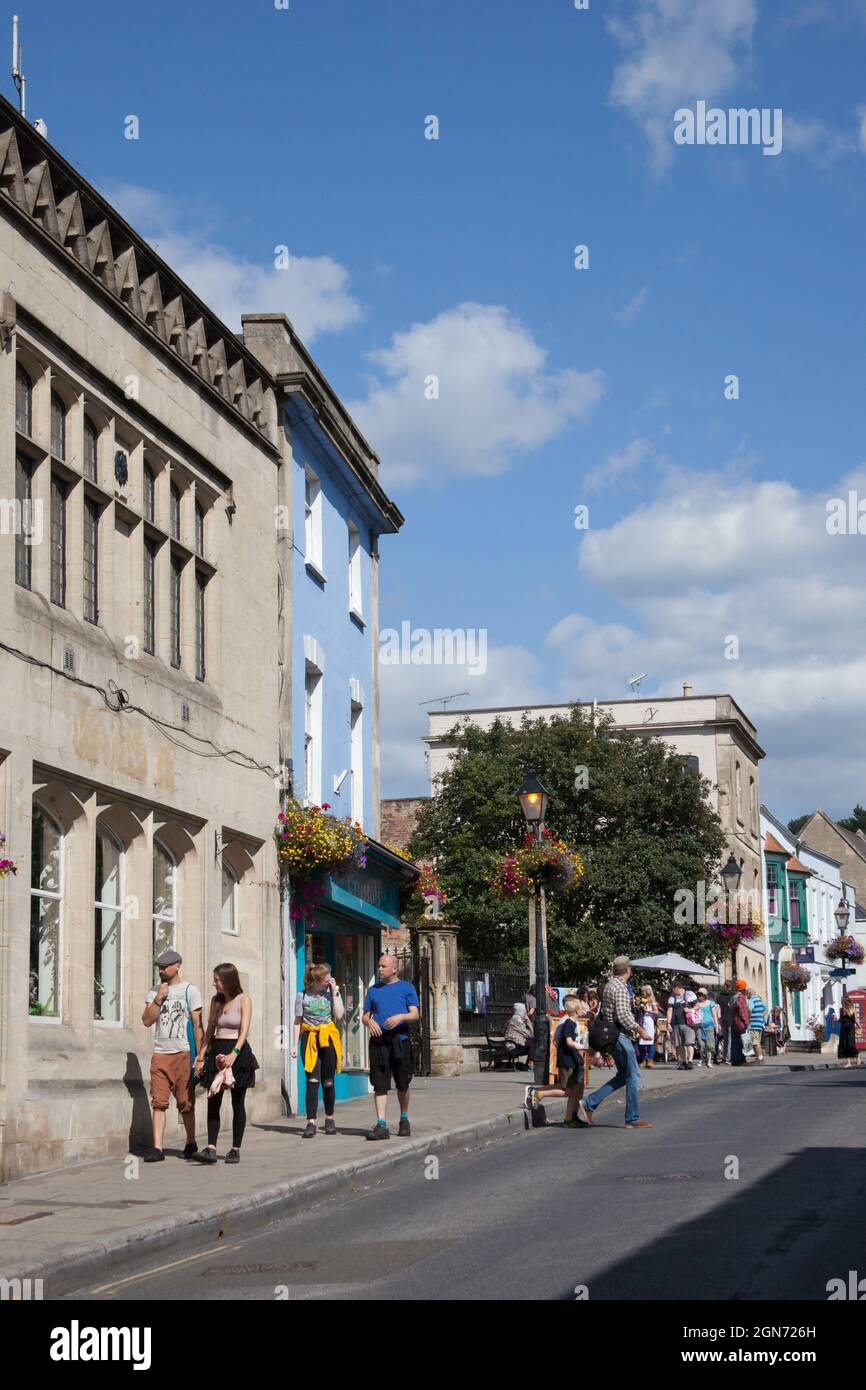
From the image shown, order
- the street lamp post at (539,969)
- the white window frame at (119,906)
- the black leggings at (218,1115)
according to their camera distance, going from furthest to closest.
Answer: the street lamp post at (539,969) < the white window frame at (119,906) < the black leggings at (218,1115)

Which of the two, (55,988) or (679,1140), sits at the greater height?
(55,988)

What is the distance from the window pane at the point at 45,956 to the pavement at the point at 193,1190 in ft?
4.71

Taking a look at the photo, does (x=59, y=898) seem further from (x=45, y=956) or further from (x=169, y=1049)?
(x=169, y=1049)

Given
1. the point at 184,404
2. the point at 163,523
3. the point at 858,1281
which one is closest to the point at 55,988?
the point at 163,523

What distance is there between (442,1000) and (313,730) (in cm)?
716

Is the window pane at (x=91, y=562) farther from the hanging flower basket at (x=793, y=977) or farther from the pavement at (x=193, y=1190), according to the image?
the hanging flower basket at (x=793, y=977)

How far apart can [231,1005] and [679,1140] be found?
468cm

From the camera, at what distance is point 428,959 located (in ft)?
96.4

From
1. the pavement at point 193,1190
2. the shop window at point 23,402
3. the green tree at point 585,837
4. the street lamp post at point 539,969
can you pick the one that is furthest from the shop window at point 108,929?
the green tree at point 585,837

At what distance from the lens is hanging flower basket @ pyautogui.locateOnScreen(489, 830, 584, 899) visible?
25406mm

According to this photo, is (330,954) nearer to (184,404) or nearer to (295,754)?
(295,754)

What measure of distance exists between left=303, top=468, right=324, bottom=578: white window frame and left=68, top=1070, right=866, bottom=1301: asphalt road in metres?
9.81

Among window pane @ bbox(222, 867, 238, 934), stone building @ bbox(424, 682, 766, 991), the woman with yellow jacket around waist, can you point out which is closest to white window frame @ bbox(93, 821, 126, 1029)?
the woman with yellow jacket around waist

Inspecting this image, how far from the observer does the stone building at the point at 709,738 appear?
61.9 meters
